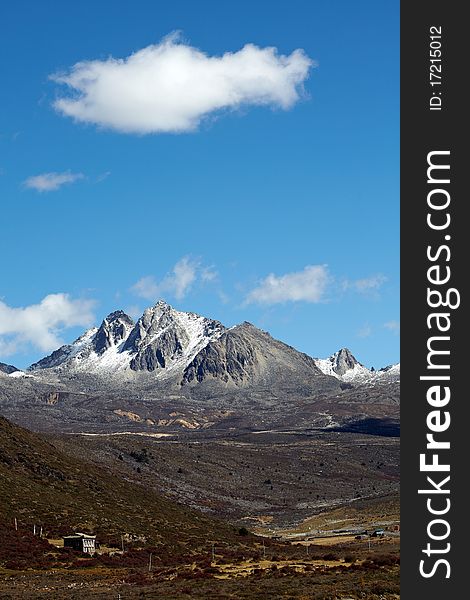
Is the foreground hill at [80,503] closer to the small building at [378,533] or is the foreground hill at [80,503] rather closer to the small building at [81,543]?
the small building at [81,543]

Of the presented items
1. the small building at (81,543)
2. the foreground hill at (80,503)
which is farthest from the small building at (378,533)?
the small building at (81,543)

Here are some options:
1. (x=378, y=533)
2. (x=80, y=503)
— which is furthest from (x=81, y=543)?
(x=378, y=533)

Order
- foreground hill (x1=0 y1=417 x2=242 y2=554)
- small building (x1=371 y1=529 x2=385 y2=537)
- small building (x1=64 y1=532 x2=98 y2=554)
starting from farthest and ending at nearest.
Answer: small building (x1=371 y1=529 x2=385 y2=537)
foreground hill (x1=0 y1=417 x2=242 y2=554)
small building (x1=64 y1=532 x2=98 y2=554)

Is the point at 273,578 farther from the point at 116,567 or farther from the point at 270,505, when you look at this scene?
the point at 270,505

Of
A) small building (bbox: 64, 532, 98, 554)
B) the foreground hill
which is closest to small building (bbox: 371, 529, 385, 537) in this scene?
the foreground hill

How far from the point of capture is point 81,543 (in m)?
82.7

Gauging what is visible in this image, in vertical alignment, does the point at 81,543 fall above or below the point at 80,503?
below

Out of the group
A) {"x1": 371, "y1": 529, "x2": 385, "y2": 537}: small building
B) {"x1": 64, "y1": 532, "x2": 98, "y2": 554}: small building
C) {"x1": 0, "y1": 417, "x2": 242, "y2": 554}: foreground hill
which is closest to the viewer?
{"x1": 64, "y1": 532, "x2": 98, "y2": 554}: small building

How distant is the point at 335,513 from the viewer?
157m

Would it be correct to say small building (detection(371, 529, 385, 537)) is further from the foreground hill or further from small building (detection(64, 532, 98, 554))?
small building (detection(64, 532, 98, 554))

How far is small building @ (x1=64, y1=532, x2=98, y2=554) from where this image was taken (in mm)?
82312

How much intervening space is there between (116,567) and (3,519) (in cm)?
1871

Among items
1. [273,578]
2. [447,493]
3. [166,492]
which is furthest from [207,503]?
[447,493]

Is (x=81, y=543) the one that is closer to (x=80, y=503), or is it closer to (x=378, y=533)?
(x=80, y=503)
